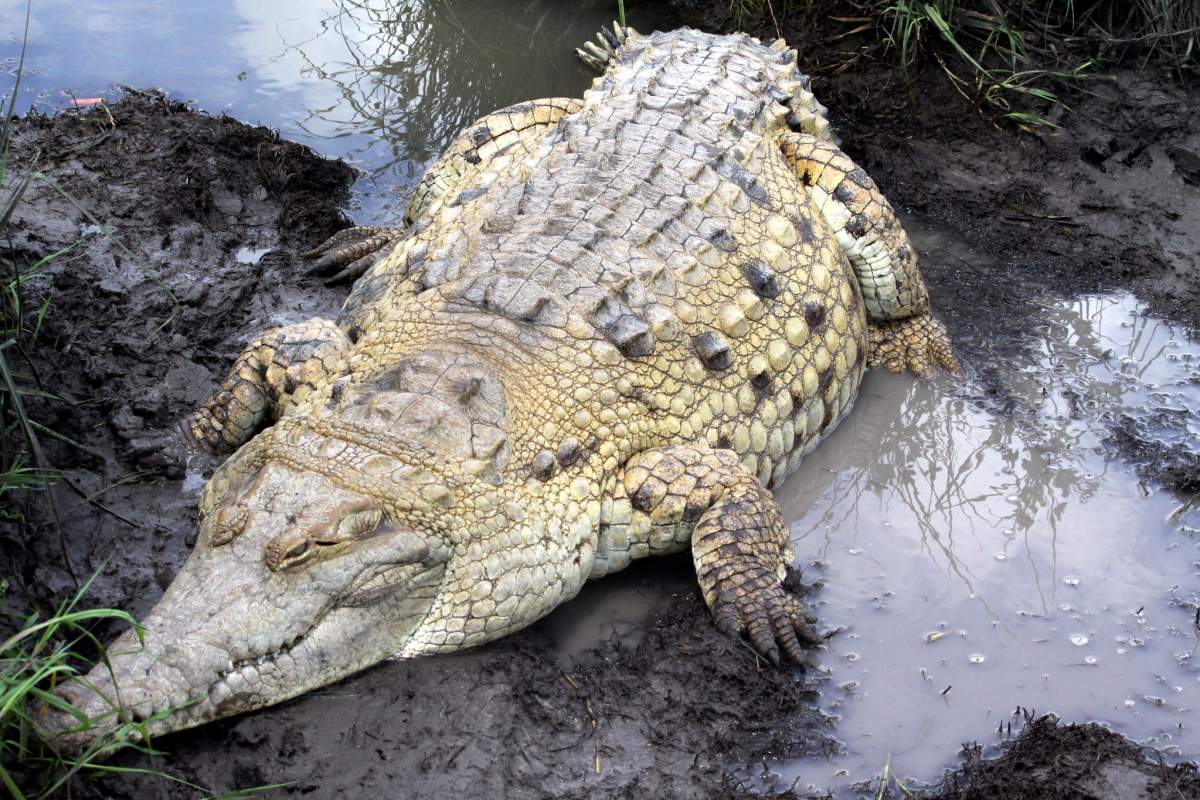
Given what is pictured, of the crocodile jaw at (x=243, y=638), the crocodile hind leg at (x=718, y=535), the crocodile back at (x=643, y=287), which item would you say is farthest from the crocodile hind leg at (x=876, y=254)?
the crocodile jaw at (x=243, y=638)

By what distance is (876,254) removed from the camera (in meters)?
5.01

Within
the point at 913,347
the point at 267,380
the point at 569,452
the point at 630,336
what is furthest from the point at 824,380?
the point at 267,380

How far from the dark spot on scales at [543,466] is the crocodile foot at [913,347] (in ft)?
7.78

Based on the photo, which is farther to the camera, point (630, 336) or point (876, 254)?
point (876, 254)

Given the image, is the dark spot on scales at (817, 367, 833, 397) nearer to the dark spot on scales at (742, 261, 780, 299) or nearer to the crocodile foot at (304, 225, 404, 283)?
the dark spot on scales at (742, 261, 780, 299)

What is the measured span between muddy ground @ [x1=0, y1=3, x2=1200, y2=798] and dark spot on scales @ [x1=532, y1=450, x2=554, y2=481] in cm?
57

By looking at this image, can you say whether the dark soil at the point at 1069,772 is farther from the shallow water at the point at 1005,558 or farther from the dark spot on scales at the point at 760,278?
the dark spot on scales at the point at 760,278

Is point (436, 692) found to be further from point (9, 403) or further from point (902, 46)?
point (902, 46)

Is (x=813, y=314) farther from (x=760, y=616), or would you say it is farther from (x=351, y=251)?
(x=351, y=251)

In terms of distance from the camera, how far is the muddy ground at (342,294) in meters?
3.21

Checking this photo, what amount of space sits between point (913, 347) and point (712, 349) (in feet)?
5.70

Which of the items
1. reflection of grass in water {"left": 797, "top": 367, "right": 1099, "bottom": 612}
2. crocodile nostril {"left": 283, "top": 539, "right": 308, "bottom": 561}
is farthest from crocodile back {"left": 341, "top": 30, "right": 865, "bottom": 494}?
crocodile nostril {"left": 283, "top": 539, "right": 308, "bottom": 561}

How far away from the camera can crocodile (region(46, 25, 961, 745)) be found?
→ 2.99 meters

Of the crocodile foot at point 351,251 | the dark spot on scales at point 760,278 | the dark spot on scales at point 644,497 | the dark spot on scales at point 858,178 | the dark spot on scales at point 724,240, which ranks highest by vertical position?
the dark spot on scales at point 724,240
